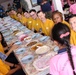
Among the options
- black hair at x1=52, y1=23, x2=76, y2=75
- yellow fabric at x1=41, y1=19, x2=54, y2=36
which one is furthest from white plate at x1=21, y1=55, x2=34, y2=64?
yellow fabric at x1=41, y1=19, x2=54, y2=36

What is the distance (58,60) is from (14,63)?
183cm

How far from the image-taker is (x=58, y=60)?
50.7 inches

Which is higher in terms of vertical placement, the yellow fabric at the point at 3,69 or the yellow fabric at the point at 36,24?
the yellow fabric at the point at 36,24

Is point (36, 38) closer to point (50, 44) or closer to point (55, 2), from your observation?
point (50, 44)

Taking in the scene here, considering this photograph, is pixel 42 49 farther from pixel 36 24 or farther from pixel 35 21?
pixel 35 21

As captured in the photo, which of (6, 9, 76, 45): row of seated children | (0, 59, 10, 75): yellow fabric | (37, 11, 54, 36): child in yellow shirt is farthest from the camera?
(37, 11, 54, 36): child in yellow shirt

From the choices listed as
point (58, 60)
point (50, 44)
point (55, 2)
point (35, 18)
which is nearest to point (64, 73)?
point (58, 60)

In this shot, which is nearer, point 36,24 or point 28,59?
point 28,59

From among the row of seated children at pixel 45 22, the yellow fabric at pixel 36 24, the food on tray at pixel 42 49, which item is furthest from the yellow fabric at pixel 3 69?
the yellow fabric at pixel 36 24

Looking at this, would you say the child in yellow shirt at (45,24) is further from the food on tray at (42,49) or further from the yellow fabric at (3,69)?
the yellow fabric at (3,69)

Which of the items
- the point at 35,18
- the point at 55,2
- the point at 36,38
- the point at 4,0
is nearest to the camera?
the point at 36,38

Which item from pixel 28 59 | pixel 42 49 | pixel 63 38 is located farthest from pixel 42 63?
pixel 63 38

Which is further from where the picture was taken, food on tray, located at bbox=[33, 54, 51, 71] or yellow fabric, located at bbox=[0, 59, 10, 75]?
yellow fabric, located at bbox=[0, 59, 10, 75]

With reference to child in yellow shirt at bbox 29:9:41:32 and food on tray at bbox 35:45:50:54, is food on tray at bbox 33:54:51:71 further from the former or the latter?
child in yellow shirt at bbox 29:9:41:32
